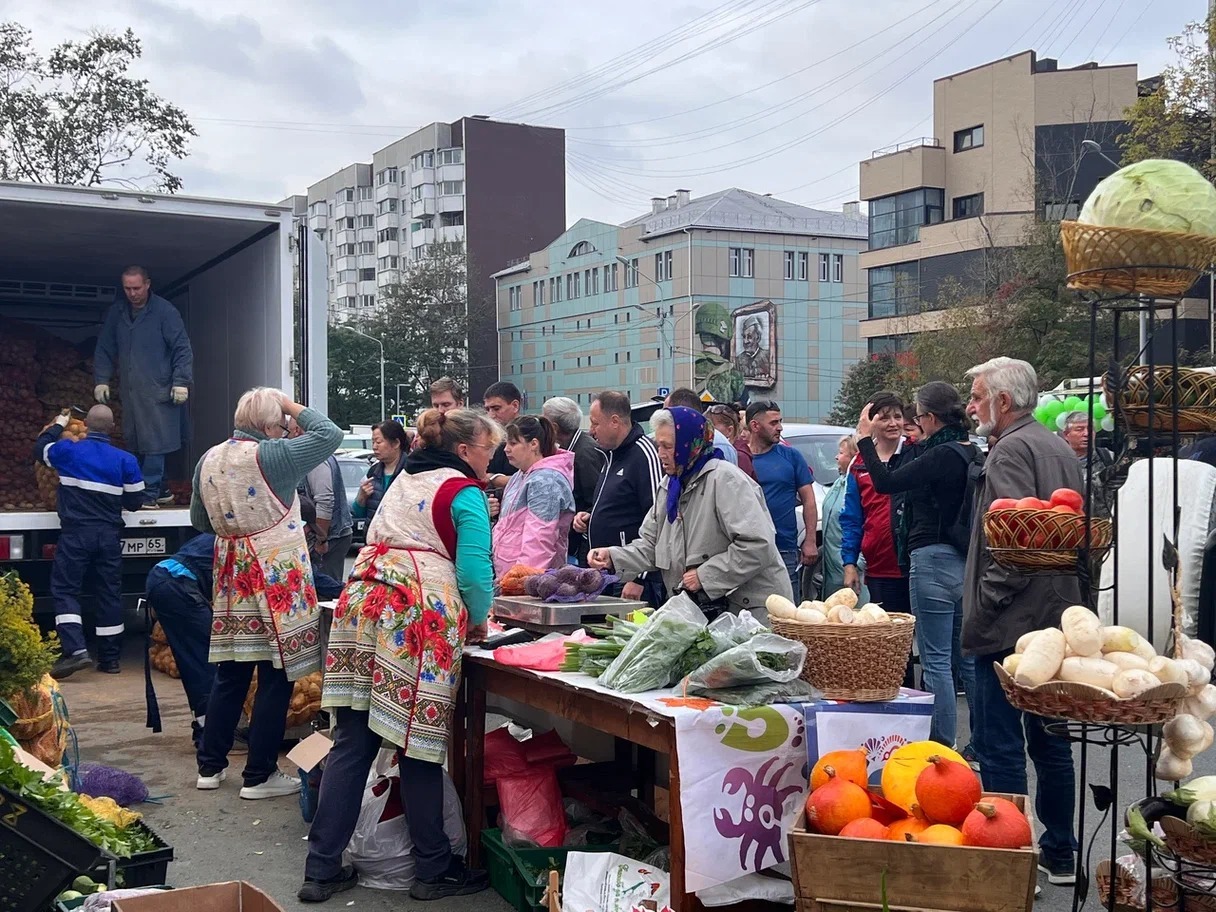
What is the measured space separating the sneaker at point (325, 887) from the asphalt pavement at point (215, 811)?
0.11ft

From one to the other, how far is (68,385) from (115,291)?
135 centimetres

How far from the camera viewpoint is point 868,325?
188 feet

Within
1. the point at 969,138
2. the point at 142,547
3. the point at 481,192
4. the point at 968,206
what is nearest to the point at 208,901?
the point at 142,547

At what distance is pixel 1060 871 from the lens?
4.75m

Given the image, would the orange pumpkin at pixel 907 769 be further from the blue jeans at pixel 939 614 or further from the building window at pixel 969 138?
the building window at pixel 969 138

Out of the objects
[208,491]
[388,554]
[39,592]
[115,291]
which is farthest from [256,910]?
[115,291]

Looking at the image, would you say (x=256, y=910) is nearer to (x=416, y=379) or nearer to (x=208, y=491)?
(x=208, y=491)

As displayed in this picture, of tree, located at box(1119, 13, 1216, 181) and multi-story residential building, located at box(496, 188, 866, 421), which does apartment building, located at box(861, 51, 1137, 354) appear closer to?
multi-story residential building, located at box(496, 188, 866, 421)

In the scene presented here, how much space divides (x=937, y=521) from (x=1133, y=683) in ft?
10.0

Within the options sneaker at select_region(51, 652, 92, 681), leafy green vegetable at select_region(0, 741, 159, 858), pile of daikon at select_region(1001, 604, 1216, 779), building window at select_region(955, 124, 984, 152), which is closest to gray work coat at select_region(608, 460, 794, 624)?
pile of daikon at select_region(1001, 604, 1216, 779)

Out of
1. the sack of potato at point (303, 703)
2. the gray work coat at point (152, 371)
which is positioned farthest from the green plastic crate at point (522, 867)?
the gray work coat at point (152, 371)

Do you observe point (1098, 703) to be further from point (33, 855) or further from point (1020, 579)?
point (33, 855)

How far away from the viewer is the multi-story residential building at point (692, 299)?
65.6 m

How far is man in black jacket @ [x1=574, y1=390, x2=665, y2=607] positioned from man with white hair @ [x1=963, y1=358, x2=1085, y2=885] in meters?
2.26
